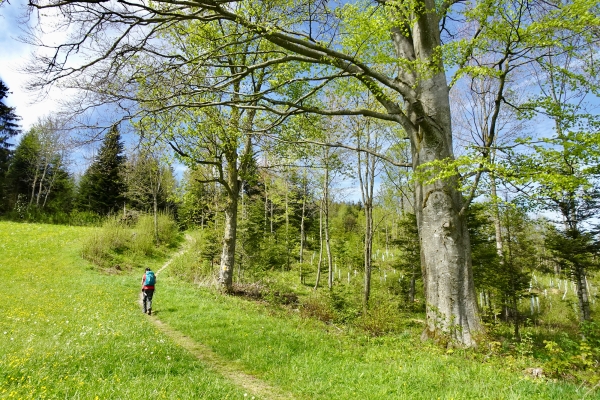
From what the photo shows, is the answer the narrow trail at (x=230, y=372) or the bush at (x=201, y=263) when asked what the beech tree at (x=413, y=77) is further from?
the bush at (x=201, y=263)

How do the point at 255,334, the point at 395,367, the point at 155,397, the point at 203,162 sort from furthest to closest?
the point at 203,162
the point at 255,334
the point at 395,367
the point at 155,397

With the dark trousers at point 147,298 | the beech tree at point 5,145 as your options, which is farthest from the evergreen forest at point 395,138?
the beech tree at point 5,145

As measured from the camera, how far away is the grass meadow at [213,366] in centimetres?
383

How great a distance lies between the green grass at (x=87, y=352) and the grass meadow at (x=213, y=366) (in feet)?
0.06

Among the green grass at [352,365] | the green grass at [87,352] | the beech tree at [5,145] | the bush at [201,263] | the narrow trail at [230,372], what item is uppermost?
the beech tree at [5,145]

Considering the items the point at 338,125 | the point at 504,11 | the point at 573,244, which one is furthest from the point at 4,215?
the point at 573,244

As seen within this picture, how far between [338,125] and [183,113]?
34.9 feet

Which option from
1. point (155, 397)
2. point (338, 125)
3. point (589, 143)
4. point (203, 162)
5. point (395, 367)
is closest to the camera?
point (155, 397)

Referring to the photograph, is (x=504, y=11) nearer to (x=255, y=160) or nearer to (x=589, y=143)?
(x=589, y=143)

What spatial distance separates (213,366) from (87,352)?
79.3 inches

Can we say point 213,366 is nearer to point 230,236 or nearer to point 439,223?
point 439,223

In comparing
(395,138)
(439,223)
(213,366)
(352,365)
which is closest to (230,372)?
(213,366)

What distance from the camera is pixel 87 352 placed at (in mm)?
4859

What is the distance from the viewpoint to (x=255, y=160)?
49.4ft
